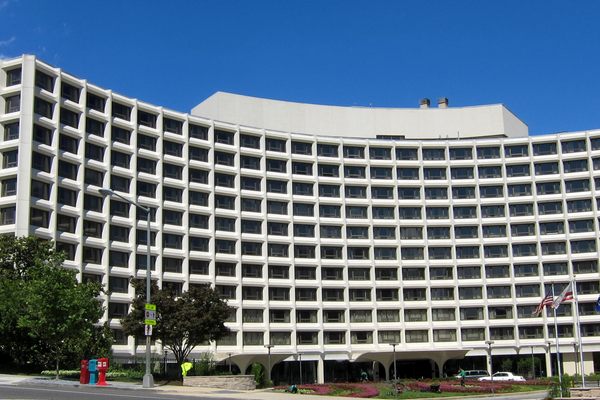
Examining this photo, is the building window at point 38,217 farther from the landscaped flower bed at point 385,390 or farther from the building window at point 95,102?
the landscaped flower bed at point 385,390

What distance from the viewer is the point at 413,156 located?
98.8 metres

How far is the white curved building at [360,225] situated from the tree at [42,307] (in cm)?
2095

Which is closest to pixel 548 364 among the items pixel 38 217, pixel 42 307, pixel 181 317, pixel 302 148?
pixel 302 148

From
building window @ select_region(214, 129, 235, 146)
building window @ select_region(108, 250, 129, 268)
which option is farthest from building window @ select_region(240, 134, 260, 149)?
building window @ select_region(108, 250, 129, 268)

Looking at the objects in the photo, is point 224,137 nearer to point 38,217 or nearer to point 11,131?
point 11,131

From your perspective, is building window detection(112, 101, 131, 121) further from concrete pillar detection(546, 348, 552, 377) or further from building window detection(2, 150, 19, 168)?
concrete pillar detection(546, 348, 552, 377)

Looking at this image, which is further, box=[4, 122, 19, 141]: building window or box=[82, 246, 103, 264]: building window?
box=[82, 246, 103, 264]: building window

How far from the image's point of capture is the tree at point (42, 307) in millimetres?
43812

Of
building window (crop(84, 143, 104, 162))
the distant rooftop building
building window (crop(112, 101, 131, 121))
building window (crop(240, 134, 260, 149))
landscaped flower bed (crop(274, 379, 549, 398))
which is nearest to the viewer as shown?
landscaped flower bed (crop(274, 379, 549, 398))

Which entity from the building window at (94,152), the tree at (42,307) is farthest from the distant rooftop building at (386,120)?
the tree at (42,307)

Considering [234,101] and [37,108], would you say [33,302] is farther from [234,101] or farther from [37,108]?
[234,101]

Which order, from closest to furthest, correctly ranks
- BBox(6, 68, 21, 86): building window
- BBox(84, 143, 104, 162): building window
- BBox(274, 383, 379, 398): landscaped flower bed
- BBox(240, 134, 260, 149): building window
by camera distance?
BBox(274, 383, 379, 398): landscaped flower bed < BBox(6, 68, 21, 86): building window < BBox(84, 143, 104, 162): building window < BBox(240, 134, 260, 149): building window

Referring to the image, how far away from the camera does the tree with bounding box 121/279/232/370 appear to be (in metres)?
49.6

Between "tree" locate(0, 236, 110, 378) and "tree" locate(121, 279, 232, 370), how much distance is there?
8.57 feet
